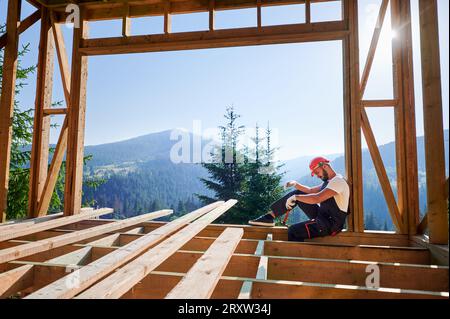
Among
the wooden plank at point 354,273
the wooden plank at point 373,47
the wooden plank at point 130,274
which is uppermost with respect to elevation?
the wooden plank at point 373,47

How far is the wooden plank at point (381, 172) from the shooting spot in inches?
158

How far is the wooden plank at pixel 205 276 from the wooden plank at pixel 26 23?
507cm

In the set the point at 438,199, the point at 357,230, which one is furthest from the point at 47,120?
the point at 438,199

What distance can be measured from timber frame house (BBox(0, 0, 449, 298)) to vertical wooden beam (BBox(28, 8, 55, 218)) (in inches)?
0.7

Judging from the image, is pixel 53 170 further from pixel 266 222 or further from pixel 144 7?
pixel 266 222

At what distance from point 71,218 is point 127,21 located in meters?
3.46

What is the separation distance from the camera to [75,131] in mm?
5043

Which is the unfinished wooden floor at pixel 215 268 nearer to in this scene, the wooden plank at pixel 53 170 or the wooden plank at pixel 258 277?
the wooden plank at pixel 258 277

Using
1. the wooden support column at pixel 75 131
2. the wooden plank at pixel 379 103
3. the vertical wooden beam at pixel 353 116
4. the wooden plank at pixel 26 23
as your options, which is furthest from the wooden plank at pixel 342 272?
the wooden plank at pixel 26 23

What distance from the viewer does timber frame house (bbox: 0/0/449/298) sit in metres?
2.07

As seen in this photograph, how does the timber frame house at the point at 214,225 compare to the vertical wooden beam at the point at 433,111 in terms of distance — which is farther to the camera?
the vertical wooden beam at the point at 433,111

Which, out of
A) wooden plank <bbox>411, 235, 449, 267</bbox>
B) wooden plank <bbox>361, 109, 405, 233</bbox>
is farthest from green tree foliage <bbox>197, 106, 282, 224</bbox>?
wooden plank <bbox>411, 235, 449, 267</bbox>

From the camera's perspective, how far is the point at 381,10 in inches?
165
